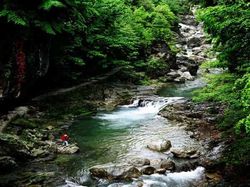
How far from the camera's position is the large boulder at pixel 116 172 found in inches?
425

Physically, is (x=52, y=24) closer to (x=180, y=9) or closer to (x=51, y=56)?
(x=51, y=56)

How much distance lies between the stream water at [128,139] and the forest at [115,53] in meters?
1.53

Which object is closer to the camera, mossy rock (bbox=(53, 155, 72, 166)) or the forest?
the forest

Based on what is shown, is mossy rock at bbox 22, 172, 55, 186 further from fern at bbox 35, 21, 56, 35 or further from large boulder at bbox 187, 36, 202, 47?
large boulder at bbox 187, 36, 202, 47

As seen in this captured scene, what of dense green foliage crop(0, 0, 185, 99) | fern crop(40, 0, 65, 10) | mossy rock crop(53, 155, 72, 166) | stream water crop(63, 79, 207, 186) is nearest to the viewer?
stream water crop(63, 79, 207, 186)

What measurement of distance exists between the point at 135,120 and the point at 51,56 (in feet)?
17.4

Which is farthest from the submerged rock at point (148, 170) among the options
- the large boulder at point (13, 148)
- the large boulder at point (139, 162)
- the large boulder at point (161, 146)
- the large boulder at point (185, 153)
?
the large boulder at point (13, 148)

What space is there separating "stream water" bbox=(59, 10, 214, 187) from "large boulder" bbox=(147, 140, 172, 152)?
193 millimetres

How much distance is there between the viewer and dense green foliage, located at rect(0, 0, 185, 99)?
45.5 feet

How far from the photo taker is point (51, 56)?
19.0 meters

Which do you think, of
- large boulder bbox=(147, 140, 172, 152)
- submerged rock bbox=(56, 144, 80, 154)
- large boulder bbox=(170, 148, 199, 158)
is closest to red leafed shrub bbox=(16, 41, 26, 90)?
submerged rock bbox=(56, 144, 80, 154)

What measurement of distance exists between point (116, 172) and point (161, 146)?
2.77 m

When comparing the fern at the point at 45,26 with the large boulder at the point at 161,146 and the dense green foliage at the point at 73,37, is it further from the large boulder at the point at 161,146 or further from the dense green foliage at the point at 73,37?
the large boulder at the point at 161,146

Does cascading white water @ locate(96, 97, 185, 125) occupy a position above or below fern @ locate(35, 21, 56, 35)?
below
